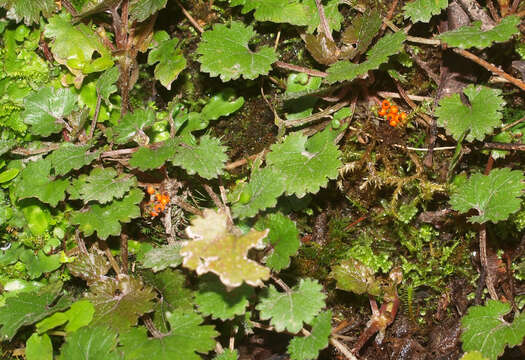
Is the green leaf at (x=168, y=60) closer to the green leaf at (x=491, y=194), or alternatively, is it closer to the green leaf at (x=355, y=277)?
the green leaf at (x=355, y=277)

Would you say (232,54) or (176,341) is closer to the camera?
(176,341)

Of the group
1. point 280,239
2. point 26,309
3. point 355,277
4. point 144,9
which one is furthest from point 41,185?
point 355,277

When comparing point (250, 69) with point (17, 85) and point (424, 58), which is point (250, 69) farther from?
point (17, 85)

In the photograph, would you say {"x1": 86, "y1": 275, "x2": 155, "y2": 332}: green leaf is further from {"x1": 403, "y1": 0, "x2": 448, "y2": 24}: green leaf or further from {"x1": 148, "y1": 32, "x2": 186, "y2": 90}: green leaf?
{"x1": 403, "y1": 0, "x2": 448, "y2": 24}: green leaf

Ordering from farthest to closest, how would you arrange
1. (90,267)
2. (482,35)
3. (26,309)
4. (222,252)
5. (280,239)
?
(90,267)
(26,309)
(280,239)
(482,35)
(222,252)

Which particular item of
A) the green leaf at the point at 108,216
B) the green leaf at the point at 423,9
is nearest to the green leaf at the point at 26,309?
the green leaf at the point at 108,216

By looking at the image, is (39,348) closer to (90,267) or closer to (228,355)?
(90,267)

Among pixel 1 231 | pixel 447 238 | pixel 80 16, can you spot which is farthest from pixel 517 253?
pixel 1 231
